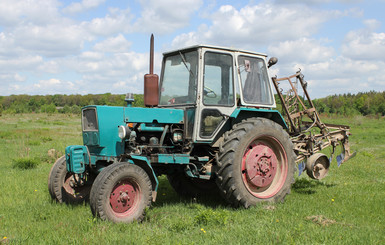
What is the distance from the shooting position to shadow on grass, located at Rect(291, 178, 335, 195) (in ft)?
24.9

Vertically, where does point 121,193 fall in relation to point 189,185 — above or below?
above

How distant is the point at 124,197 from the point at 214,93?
2.38 metres

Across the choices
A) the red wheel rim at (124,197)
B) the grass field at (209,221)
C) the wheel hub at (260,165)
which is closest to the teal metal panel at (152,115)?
the red wheel rim at (124,197)

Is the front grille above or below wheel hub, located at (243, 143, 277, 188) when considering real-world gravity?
above

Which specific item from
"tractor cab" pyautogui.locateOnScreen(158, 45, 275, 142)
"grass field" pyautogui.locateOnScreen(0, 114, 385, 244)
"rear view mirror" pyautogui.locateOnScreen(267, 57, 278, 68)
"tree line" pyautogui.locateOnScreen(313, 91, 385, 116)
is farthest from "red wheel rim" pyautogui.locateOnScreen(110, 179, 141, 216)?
"tree line" pyautogui.locateOnScreen(313, 91, 385, 116)

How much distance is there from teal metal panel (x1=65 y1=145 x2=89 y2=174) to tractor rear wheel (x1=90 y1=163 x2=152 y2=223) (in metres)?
0.90

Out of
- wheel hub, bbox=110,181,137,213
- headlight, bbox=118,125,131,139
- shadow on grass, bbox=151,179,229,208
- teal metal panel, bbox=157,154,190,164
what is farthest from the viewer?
shadow on grass, bbox=151,179,229,208

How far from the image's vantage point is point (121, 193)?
511cm

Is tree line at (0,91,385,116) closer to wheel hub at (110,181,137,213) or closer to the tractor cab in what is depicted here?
the tractor cab

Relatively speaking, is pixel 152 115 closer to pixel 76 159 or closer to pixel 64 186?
pixel 76 159

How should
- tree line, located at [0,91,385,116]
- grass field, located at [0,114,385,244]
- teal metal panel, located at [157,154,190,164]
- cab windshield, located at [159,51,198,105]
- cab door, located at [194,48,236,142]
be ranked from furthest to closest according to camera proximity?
tree line, located at [0,91,385,116], cab windshield, located at [159,51,198,105], cab door, located at [194,48,236,142], teal metal panel, located at [157,154,190,164], grass field, located at [0,114,385,244]

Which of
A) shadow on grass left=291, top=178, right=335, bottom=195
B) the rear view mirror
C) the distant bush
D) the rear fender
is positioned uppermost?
the rear view mirror

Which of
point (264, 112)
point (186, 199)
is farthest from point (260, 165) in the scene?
point (186, 199)

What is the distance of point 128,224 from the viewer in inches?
195
